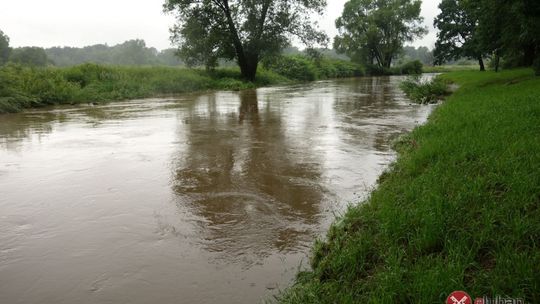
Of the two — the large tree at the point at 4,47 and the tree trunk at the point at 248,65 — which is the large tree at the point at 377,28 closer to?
the tree trunk at the point at 248,65

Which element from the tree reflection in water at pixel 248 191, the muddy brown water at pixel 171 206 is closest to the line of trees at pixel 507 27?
the muddy brown water at pixel 171 206

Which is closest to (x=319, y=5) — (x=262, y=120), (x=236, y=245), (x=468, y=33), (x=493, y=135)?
(x=468, y=33)

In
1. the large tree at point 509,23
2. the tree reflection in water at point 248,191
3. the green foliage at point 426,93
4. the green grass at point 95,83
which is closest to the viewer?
the tree reflection in water at point 248,191

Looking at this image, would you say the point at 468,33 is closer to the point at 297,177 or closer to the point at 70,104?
the point at 70,104

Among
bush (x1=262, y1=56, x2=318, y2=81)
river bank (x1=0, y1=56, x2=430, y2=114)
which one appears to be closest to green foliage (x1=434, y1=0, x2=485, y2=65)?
bush (x1=262, y1=56, x2=318, y2=81)

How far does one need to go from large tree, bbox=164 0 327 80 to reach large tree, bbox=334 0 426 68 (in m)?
29.7

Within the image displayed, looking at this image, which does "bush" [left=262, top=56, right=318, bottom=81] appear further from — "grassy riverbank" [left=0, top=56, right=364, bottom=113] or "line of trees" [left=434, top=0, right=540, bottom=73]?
"line of trees" [left=434, top=0, right=540, bottom=73]

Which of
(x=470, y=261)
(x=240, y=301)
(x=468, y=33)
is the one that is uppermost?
(x=468, y=33)

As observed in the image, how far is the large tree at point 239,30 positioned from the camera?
27750mm

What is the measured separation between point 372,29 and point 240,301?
58.9m

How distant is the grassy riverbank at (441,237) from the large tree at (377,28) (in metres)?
56.7

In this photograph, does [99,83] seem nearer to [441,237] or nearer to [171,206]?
[171,206]

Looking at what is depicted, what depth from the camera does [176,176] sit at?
6070 millimetres

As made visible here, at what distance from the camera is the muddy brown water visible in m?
3.25
